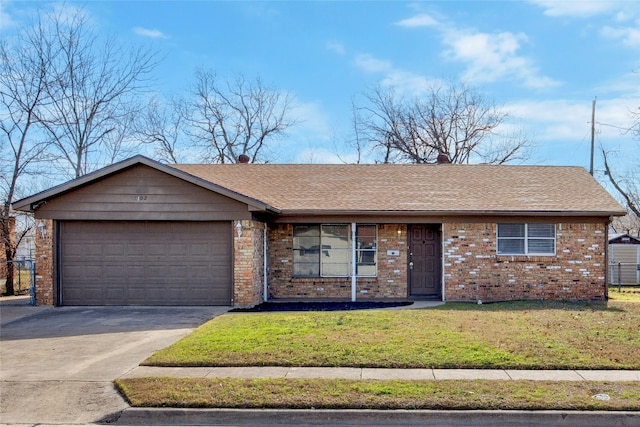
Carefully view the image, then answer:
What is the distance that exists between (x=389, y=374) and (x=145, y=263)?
9128 mm

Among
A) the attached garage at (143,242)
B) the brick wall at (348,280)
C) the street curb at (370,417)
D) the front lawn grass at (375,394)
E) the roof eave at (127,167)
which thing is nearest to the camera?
the street curb at (370,417)

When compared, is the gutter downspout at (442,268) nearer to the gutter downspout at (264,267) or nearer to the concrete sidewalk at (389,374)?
the gutter downspout at (264,267)

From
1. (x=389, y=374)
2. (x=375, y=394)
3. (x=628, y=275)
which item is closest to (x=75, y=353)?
(x=389, y=374)

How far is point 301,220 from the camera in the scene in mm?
15672

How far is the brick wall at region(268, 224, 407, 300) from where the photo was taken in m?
15.9

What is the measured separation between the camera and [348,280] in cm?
1599

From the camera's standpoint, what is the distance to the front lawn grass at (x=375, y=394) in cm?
608

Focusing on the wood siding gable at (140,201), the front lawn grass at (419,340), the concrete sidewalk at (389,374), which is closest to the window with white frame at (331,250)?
the wood siding gable at (140,201)

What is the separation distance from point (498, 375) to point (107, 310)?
10.2m

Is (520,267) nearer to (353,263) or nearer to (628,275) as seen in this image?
(353,263)

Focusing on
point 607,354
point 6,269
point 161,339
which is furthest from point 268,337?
point 6,269

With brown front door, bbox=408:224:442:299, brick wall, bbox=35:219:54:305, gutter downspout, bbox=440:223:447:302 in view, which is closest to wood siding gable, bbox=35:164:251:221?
brick wall, bbox=35:219:54:305

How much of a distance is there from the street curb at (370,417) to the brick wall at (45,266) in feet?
31.6

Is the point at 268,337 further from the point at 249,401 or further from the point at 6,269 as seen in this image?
the point at 6,269
